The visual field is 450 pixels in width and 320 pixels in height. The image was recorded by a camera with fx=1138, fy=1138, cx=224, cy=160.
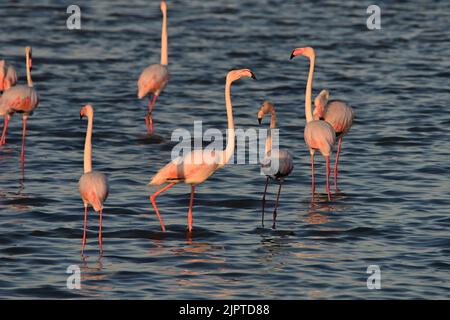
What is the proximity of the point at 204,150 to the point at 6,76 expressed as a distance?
21.7 ft

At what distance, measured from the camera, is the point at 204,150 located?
1319 centimetres

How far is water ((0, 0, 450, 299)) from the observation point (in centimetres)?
1200

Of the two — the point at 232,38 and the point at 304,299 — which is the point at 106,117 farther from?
the point at 304,299

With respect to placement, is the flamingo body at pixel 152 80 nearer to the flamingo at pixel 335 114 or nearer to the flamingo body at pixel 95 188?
the flamingo at pixel 335 114

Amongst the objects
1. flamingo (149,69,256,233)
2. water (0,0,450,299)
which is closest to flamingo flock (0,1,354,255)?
flamingo (149,69,256,233)

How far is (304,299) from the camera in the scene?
441 inches

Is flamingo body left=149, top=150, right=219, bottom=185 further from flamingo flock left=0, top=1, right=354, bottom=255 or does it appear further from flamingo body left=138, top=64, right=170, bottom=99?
flamingo body left=138, top=64, right=170, bottom=99

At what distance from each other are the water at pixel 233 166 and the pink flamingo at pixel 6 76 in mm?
807

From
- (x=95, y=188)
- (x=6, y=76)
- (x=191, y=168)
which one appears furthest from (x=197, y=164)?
(x=6, y=76)

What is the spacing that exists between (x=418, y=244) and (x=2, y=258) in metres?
4.71

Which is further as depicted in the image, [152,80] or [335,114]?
[152,80]

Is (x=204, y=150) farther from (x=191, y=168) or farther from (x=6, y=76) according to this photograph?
(x=6, y=76)

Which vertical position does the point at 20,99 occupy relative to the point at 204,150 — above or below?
above

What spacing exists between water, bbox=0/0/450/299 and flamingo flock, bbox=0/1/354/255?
0.43m
